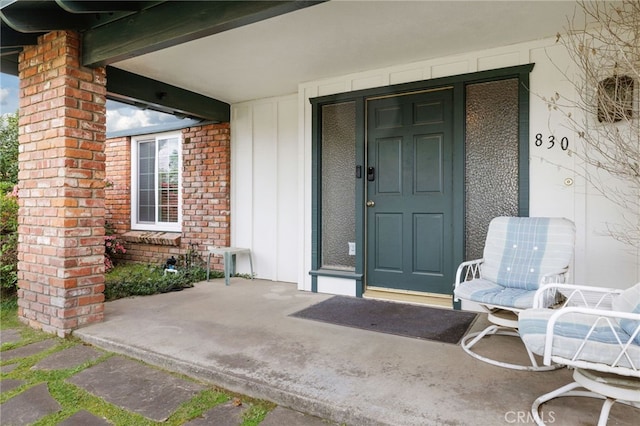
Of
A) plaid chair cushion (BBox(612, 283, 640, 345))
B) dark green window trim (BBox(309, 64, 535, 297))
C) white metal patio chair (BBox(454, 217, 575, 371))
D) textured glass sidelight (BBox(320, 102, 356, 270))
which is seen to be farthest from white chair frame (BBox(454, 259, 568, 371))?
textured glass sidelight (BBox(320, 102, 356, 270))

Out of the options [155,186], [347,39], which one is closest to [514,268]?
[347,39]

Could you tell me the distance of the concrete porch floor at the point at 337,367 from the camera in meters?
1.87

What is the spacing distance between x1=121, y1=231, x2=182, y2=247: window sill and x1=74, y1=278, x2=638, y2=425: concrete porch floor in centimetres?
237

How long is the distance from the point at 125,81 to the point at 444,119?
11.3ft

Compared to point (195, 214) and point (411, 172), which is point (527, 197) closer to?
point (411, 172)

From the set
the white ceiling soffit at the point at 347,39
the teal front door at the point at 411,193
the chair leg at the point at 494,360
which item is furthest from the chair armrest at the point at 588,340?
the white ceiling soffit at the point at 347,39

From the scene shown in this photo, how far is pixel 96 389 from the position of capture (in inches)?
89.2

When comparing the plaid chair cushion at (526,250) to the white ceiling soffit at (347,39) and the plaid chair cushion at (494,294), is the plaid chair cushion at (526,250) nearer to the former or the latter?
the plaid chair cushion at (494,294)

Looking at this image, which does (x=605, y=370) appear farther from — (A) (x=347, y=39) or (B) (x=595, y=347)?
(A) (x=347, y=39)

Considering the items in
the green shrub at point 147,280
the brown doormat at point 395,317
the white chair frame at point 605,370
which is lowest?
the brown doormat at point 395,317

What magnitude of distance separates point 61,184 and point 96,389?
1675 millimetres

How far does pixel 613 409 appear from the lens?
190cm

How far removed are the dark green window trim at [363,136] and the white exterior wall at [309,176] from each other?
0.20 ft

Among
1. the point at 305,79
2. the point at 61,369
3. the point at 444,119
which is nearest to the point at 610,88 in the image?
the point at 444,119
